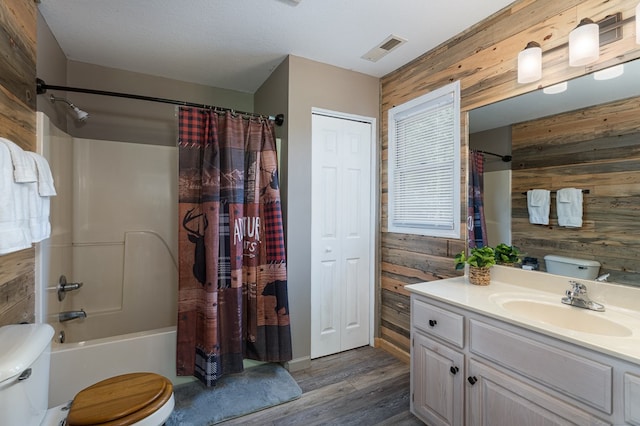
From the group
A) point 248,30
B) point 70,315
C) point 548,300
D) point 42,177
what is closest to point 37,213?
point 42,177

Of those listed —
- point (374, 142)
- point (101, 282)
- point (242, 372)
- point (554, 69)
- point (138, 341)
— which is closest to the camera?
point (554, 69)

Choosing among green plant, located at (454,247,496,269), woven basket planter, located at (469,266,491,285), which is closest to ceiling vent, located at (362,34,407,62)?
green plant, located at (454,247,496,269)

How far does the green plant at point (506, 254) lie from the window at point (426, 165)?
280mm

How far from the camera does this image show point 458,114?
2.01 m

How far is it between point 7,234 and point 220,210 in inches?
41.6

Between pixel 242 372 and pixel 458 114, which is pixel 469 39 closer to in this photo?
pixel 458 114

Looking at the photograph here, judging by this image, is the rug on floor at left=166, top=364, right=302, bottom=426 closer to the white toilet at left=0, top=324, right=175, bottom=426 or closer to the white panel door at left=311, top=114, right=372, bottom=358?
the white panel door at left=311, top=114, right=372, bottom=358

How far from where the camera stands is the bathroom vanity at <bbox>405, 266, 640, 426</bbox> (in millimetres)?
980

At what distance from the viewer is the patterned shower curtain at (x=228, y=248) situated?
1.96 m

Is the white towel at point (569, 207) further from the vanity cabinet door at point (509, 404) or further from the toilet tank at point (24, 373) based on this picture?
the toilet tank at point (24, 373)

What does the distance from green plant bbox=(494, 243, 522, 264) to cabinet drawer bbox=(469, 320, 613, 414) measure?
2.05 feet

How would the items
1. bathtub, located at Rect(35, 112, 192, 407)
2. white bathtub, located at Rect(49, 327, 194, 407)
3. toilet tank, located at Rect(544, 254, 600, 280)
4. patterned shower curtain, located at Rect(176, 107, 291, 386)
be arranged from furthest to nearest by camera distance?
patterned shower curtain, located at Rect(176, 107, 291, 386) → bathtub, located at Rect(35, 112, 192, 407) → white bathtub, located at Rect(49, 327, 194, 407) → toilet tank, located at Rect(544, 254, 600, 280)

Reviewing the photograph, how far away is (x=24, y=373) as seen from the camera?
103 centimetres

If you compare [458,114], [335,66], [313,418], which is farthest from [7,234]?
[458,114]
